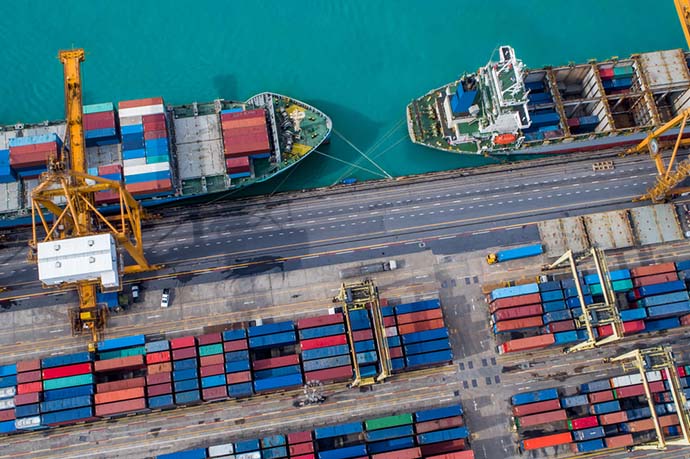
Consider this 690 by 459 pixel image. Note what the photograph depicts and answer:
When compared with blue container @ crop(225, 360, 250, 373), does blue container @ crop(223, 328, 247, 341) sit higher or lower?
higher

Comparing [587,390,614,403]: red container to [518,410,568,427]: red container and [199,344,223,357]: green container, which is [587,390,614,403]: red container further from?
[199,344,223,357]: green container

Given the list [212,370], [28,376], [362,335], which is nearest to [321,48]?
[362,335]

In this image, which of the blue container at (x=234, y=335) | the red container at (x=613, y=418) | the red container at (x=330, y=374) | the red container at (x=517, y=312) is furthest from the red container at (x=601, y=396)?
the blue container at (x=234, y=335)

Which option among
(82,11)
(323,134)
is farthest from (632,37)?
(82,11)

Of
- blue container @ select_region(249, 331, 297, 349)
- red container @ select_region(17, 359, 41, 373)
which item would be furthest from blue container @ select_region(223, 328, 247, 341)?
red container @ select_region(17, 359, 41, 373)

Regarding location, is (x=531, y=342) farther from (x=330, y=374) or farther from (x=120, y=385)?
(x=120, y=385)

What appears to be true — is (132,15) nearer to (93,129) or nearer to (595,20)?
(93,129)
